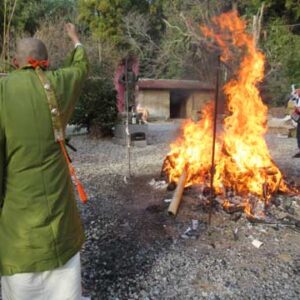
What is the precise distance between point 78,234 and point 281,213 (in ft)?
11.7

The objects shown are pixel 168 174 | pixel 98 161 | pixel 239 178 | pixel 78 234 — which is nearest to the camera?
pixel 78 234

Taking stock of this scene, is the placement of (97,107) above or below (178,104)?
above

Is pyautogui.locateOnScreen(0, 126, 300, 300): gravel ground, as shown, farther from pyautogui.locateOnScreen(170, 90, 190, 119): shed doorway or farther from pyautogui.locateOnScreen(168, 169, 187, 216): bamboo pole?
pyautogui.locateOnScreen(170, 90, 190, 119): shed doorway

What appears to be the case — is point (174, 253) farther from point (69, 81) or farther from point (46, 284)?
point (69, 81)

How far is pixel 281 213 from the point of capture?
5.37m

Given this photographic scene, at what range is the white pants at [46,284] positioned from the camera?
7.78ft

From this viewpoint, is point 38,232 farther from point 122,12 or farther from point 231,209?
point 122,12

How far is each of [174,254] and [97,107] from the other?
8.67 metres

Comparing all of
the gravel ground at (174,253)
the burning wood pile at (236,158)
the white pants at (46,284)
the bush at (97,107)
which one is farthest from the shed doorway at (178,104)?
the white pants at (46,284)

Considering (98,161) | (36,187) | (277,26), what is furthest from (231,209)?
(277,26)

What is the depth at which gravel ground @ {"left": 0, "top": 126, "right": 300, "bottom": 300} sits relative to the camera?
11.8 ft

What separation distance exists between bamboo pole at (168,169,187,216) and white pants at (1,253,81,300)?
2.75 m

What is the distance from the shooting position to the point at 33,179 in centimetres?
227

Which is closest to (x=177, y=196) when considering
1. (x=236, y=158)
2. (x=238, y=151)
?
(x=236, y=158)
